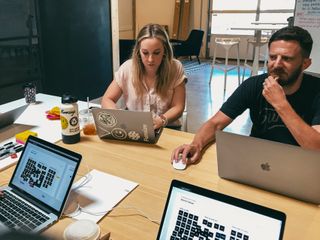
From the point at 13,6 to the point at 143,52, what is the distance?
2.13 metres

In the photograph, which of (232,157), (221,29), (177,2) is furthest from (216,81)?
(232,157)

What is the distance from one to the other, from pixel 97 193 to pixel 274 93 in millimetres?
951

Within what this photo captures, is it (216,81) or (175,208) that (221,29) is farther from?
(175,208)

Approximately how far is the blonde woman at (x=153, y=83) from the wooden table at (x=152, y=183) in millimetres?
420

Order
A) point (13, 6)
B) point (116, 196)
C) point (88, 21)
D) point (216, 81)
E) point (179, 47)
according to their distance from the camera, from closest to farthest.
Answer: point (116, 196)
point (13, 6)
point (88, 21)
point (216, 81)
point (179, 47)

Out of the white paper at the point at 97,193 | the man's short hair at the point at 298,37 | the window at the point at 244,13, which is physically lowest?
the white paper at the point at 97,193

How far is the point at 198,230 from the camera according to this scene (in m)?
0.78

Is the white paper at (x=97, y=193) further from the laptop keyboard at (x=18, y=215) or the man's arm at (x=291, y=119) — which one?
the man's arm at (x=291, y=119)

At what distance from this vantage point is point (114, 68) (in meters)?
4.73

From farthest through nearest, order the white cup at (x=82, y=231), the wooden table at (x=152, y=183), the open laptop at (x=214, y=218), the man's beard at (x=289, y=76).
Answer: the man's beard at (x=289, y=76)
the wooden table at (x=152, y=183)
the white cup at (x=82, y=231)
the open laptop at (x=214, y=218)

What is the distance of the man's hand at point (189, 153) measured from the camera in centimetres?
135

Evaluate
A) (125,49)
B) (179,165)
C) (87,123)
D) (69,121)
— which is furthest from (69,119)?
(125,49)

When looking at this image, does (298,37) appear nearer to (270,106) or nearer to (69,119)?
(270,106)

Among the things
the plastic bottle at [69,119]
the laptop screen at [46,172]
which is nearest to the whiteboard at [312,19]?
the plastic bottle at [69,119]
